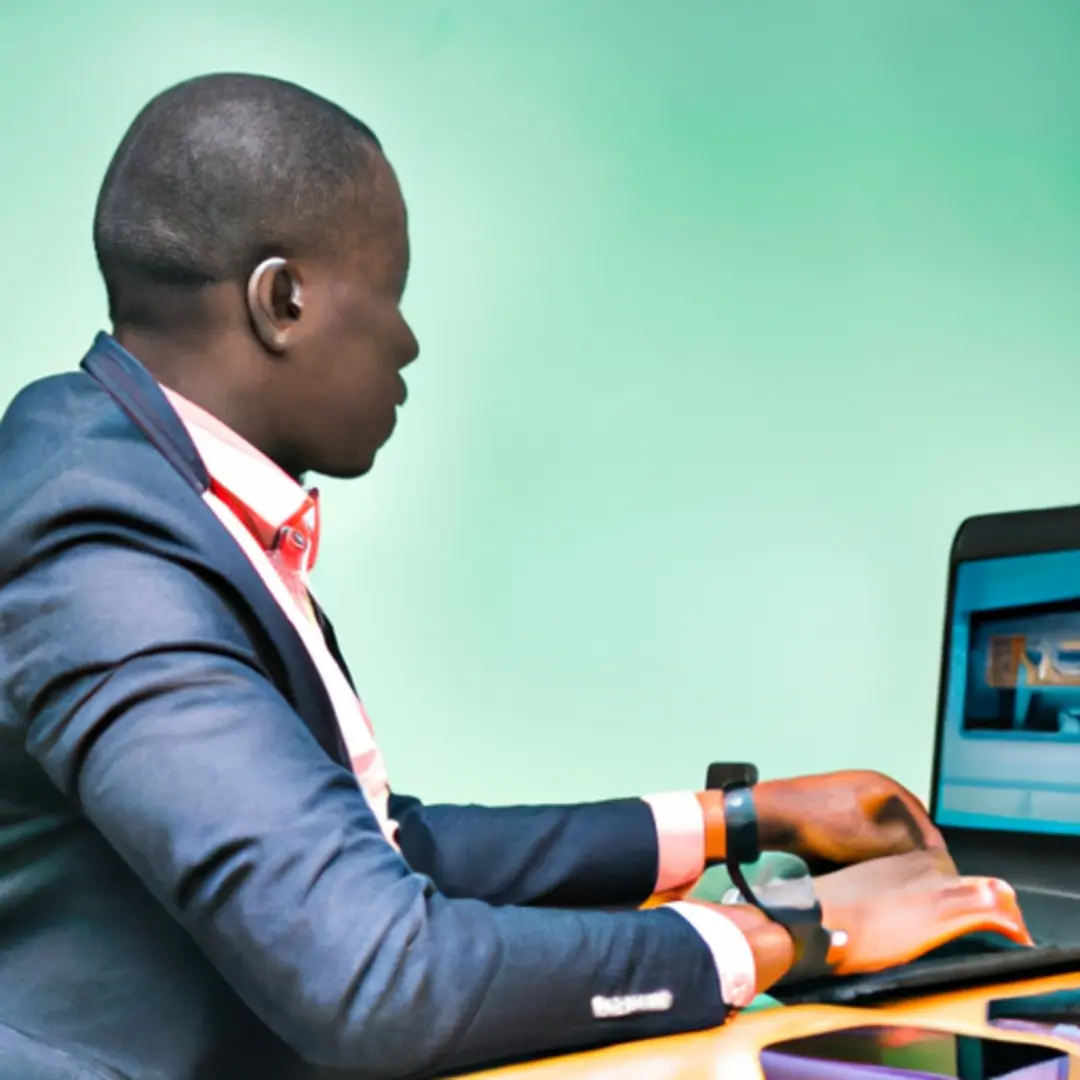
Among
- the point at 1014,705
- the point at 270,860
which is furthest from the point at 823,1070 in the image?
the point at 1014,705

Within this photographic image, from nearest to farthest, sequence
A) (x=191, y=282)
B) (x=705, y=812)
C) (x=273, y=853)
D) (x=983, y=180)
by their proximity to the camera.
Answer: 1. (x=273, y=853)
2. (x=191, y=282)
3. (x=705, y=812)
4. (x=983, y=180)

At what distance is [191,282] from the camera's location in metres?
0.77

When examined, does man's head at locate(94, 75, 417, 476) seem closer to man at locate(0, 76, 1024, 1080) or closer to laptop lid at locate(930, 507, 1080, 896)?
man at locate(0, 76, 1024, 1080)

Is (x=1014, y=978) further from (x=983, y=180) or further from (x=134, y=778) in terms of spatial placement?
(x=983, y=180)

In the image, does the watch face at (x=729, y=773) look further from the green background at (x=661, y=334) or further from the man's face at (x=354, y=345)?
the man's face at (x=354, y=345)

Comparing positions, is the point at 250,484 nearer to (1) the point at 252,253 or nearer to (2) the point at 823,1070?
(1) the point at 252,253

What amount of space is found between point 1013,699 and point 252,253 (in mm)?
862

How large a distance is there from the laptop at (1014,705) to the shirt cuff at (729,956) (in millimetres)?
567

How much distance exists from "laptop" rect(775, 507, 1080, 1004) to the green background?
38 centimetres

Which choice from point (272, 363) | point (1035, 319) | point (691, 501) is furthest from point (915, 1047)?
point (1035, 319)

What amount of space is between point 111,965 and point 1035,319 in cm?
159

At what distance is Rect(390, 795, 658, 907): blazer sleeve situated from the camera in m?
1.00

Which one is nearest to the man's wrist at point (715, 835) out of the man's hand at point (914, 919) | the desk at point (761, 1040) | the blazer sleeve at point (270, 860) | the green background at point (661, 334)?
the man's hand at point (914, 919)

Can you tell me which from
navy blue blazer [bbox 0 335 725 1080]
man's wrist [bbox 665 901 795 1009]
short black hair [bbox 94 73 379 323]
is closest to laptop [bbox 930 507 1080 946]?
man's wrist [bbox 665 901 795 1009]
